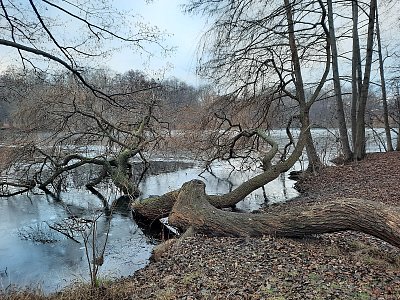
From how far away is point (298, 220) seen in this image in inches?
206

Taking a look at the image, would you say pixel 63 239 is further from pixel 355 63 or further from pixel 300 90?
pixel 355 63

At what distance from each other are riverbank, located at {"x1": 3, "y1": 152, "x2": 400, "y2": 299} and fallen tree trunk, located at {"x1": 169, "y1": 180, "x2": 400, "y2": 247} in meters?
0.23

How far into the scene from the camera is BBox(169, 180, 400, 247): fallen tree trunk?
4461 millimetres

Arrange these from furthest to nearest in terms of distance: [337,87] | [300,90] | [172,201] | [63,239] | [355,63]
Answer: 1. [355,63]
2. [337,87]
3. [300,90]
4. [172,201]
5. [63,239]

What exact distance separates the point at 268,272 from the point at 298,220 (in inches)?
53.2

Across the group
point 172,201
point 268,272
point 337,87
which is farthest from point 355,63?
point 268,272

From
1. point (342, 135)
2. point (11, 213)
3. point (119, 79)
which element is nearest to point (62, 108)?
point (119, 79)

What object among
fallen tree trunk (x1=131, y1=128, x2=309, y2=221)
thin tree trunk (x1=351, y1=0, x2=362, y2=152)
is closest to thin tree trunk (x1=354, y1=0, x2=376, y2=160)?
thin tree trunk (x1=351, y1=0, x2=362, y2=152)

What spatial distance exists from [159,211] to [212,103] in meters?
4.70

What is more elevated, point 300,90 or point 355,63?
point 355,63

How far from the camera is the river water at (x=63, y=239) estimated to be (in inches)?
236

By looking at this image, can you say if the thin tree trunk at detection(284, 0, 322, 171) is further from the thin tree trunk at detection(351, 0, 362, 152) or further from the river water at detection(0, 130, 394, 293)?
the thin tree trunk at detection(351, 0, 362, 152)

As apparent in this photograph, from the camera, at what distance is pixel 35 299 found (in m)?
4.50

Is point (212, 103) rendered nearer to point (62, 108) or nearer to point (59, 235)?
point (62, 108)
